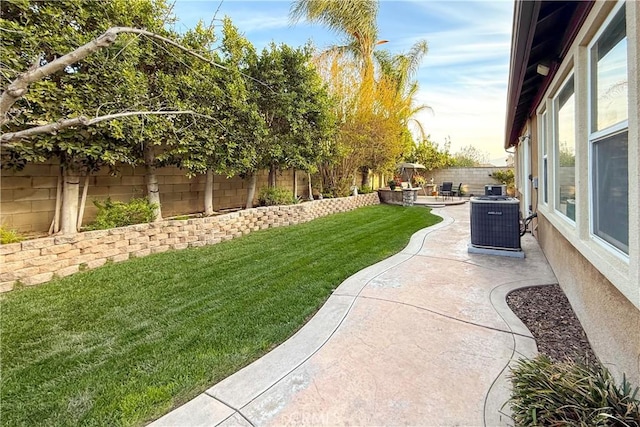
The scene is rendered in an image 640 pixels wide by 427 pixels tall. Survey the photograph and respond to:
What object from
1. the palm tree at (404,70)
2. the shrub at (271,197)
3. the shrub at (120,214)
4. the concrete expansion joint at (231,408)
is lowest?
the concrete expansion joint at (231,408)

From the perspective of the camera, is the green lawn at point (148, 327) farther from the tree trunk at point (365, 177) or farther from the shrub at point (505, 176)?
the shrub at point (505, 176)

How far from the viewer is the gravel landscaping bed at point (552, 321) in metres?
2.63

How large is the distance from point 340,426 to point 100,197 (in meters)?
6.46

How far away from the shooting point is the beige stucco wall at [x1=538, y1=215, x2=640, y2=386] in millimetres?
1871

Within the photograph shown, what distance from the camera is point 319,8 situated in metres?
13.0

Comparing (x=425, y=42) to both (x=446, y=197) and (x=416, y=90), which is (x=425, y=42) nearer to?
(x=416, y=90)

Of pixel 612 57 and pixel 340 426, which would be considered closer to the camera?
pixel 340 426

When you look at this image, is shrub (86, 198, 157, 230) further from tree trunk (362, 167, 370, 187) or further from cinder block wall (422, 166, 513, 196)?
cinder block wall (422, 166, 513, 196)

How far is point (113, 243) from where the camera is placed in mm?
5359

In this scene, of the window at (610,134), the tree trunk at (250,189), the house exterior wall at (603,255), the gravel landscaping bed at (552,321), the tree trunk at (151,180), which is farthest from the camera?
the tree trunk at (250,189)

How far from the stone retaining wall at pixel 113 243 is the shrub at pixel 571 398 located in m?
5.70

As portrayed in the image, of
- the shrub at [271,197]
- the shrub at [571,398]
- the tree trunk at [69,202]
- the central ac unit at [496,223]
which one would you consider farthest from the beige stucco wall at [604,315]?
the shrub at [271,197]

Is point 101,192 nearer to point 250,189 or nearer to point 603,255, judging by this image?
point 250,189

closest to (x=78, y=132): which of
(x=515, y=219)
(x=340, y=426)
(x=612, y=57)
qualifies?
(x=340, y=426)
